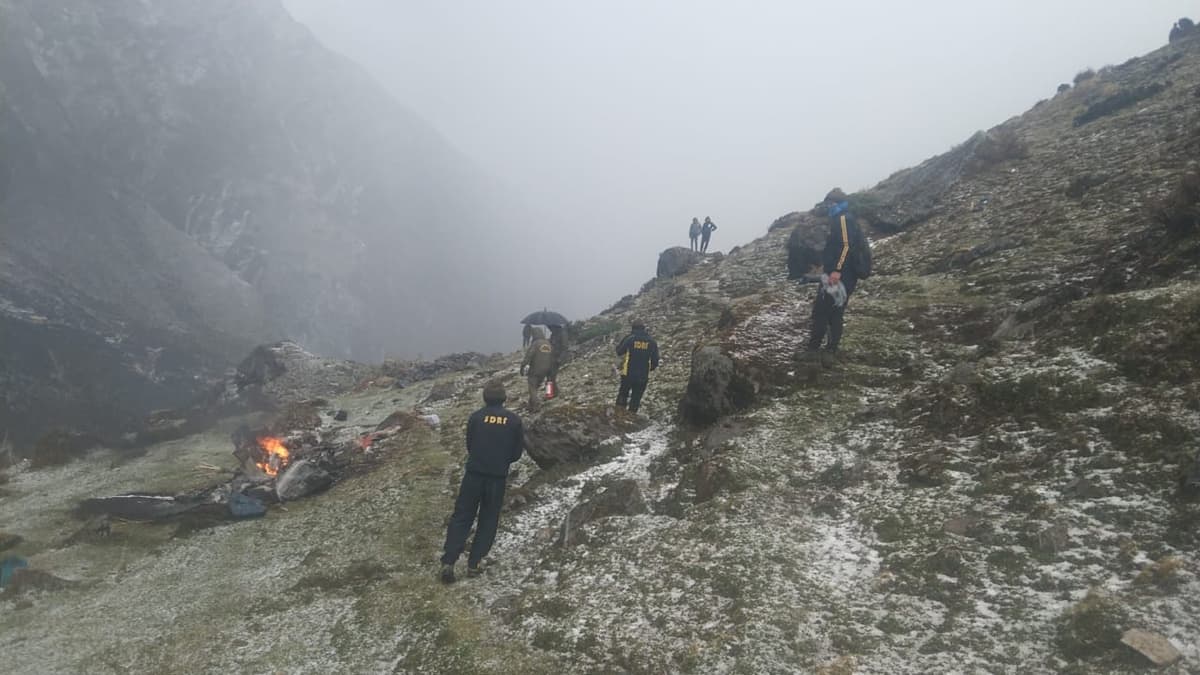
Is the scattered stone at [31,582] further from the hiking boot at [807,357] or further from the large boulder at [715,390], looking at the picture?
the hiking boot at [807,357]

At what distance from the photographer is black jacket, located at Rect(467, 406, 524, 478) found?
8.77 m

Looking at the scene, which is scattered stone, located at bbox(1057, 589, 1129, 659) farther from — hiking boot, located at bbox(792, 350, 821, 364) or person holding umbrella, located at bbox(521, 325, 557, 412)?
person holding umbrella, located at bbox(521, 325, 557, 412)

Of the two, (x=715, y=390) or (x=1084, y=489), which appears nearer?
(x=1084, y=489)

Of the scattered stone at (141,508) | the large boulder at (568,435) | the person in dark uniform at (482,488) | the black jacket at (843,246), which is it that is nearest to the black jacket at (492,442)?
the person in dark uniform at (482,488)

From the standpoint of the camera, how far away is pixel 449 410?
2281 centimetres

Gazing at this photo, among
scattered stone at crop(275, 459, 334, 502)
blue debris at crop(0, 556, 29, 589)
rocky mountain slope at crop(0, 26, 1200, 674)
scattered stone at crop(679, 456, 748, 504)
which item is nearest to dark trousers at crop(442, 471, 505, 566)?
rocky mountain slope at crop(0, 26, 1200, 674)

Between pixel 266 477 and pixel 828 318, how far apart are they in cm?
1494

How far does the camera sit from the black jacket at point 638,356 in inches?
558

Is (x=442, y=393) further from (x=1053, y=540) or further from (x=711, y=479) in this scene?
(x=1053, y=540)

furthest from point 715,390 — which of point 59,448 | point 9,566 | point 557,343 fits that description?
point 59,448

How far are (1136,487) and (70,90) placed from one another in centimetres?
16550

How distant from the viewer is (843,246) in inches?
475

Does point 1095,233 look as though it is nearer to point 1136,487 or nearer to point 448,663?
point 1136,487

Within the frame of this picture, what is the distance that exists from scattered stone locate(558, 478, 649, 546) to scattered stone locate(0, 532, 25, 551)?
12054 millimetres
